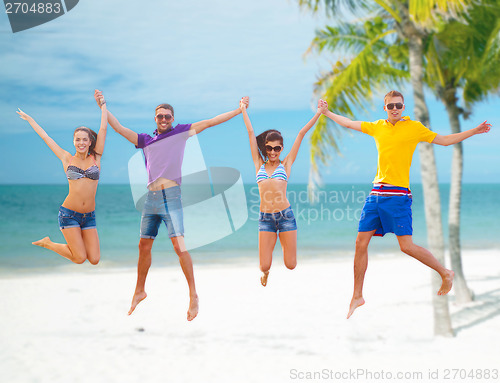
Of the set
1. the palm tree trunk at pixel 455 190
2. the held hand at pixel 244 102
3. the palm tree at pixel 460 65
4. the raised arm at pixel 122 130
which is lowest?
the palm tree trunk at pixel 455 190

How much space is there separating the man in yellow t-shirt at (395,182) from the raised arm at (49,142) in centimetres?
361

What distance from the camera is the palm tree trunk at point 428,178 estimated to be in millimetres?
16609

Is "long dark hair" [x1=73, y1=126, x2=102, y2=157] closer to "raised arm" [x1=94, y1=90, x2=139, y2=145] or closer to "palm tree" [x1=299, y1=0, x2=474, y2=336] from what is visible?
"raised arm" [x1=94, y1=90, x2=139, y2=145]

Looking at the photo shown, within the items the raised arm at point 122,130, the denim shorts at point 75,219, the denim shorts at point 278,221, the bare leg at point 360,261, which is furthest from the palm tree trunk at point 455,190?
the denim shorts at point 75,219

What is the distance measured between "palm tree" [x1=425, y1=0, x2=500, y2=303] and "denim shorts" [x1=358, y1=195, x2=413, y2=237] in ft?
42.5

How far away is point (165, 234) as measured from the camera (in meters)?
54.4

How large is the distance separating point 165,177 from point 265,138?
1.29 meters

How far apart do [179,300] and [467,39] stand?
19.8 metres

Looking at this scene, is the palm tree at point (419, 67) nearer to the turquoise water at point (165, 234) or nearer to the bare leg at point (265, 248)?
the turquoise water at point (165, 234)

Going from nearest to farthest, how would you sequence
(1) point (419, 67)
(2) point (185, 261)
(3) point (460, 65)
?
1. (2) point (185, 261)
2. (1) point (419, 67)
3. (3) point (460, 65)

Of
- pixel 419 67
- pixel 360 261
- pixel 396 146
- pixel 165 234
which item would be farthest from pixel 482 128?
pixel 165 234

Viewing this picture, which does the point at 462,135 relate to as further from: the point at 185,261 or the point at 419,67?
the point at 419,67

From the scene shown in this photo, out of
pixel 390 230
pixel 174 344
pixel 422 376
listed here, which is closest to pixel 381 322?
pixel 422 376

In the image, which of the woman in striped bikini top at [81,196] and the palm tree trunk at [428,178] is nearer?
the woman in striped bikini top at [81,196]
